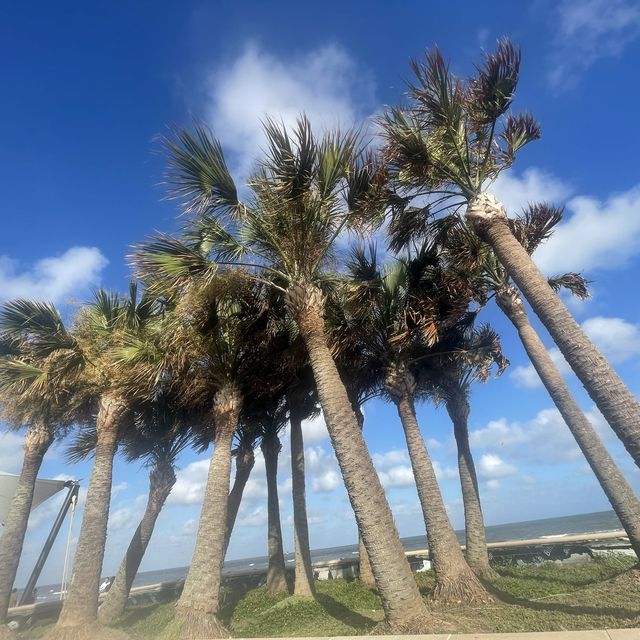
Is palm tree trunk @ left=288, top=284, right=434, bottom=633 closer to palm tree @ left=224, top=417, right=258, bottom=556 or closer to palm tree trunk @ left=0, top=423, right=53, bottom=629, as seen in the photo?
palm tree @ left=224, top=417, right=258, bottom=556

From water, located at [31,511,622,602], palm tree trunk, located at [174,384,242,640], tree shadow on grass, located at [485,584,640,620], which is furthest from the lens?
water, located at [31,511,622,602]

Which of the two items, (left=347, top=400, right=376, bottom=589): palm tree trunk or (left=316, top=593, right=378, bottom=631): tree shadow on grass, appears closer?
(left=316, top=593, right=378, bottom=631): tree shadow on grass

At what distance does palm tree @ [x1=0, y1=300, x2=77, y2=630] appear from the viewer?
430 inches

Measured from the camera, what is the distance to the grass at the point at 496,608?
598cm

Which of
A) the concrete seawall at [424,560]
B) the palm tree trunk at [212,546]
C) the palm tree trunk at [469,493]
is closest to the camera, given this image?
the palm tree trunk at [212,546]

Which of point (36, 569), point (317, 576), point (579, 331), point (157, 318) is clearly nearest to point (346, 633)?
point (579, 331)

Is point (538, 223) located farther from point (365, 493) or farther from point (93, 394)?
point (93, 394)

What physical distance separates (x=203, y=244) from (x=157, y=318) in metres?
3.43

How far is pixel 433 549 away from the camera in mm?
8688

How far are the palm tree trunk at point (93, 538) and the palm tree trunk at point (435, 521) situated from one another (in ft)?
22.4

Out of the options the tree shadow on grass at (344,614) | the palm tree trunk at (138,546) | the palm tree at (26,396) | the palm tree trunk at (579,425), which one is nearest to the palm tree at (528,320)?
the palm tree trunk at (579,425)

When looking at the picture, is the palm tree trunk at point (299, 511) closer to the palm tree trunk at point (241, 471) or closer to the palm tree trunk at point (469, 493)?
the palm tree trunk at point (241, 471)

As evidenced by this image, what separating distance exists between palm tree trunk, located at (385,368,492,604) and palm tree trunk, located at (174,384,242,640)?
388 centimetres

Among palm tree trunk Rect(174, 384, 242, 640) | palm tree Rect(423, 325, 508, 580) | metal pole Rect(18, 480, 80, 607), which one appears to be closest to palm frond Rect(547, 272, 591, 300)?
palm tree Rect(423, 325, 508, 580)
